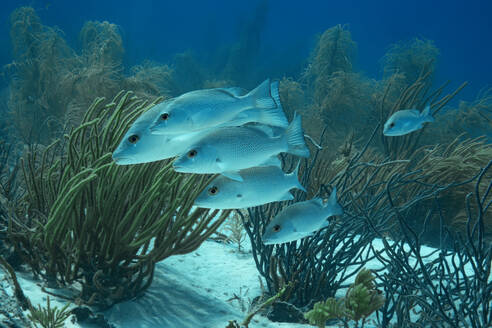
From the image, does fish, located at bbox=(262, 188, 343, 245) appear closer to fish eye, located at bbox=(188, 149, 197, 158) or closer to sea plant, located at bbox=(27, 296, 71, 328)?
fish eye, located at bbox=(188, 149, 197, 158)

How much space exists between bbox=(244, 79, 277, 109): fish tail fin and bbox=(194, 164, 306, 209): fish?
0.33 m

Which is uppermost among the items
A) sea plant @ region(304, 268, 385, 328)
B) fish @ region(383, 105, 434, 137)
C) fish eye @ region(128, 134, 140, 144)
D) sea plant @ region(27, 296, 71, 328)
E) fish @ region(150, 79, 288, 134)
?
fish @ region(383, 105, 434, 137)

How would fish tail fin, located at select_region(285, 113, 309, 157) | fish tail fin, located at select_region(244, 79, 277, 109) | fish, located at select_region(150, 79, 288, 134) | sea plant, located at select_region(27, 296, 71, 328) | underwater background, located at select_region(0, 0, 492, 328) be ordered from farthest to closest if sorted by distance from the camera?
underwater background, located at select_region(0, 0, 492, 328) → sea plant, located at select_region(27, 296, 71, 328) → fish tail fin, located at select_region(285, 113, 309, 157) → fish tail fin, located at select_region(244, 79, 277, 109) → fish, located at select_region(150, 79, 288, 134)

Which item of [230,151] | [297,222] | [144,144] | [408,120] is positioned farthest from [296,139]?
[408,120]

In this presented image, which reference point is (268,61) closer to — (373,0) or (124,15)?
(124,15)

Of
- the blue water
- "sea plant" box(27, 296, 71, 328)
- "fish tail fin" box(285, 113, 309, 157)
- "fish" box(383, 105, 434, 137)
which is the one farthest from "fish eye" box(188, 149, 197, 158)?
the blue water

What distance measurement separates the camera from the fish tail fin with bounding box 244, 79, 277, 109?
1551 mm

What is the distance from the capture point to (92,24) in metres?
14.3

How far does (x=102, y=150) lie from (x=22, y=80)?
12.0 meters

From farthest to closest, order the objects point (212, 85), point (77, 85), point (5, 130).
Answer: point (212, 85), point (5, 130), point (77, 85)

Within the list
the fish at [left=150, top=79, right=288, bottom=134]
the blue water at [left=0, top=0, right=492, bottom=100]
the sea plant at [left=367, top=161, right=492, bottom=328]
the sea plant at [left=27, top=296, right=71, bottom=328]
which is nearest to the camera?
the fish at [left=150, top=79, right=288, bottom=134]

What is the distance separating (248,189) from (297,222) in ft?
1.57

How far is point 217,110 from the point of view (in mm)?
1487

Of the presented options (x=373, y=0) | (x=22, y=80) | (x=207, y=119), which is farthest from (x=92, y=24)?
(x=373, y=0)
